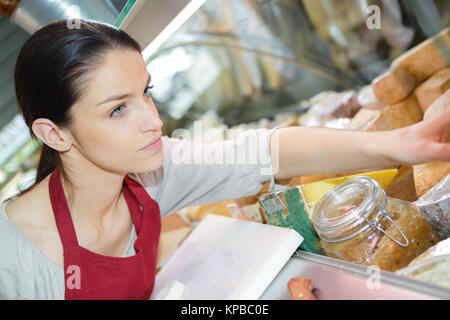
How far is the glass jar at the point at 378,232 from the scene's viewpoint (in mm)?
569

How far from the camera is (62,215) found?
946 mm

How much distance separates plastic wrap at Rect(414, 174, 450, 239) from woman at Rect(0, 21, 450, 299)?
83 millimetres

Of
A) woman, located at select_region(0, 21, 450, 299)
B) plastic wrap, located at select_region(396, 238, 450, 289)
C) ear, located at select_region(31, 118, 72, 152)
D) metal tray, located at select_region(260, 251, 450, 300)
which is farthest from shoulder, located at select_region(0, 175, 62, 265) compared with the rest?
plastic wrap, located at select_region(396, 238, 450, 289)

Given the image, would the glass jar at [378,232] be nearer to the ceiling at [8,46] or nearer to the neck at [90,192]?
the neck at [90,192]

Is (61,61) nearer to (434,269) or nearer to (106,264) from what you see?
(106,264)

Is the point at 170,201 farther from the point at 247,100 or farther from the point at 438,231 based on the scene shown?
the point at 247,100

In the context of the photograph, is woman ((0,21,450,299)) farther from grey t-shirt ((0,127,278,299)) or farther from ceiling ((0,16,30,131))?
ceiling ((0,16,30,131))

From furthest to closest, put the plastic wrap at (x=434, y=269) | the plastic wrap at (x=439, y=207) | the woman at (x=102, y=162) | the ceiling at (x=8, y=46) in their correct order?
the ceiling at (x=8, y=46)
the woman at (x=102, y=162)
the plastic wrap at (x=439, y=207)
the plastic wrap at (x=434, y=269)

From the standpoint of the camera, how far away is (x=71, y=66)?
77cm

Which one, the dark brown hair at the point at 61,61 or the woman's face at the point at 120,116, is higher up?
the dark brown hair at the point at 61,61

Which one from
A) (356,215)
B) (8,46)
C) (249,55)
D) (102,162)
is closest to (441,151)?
(356,215)

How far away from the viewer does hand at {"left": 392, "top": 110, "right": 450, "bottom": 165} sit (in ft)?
1.65

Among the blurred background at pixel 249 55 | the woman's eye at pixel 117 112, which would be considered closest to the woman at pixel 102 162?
the woman's eye at pixel 117 112

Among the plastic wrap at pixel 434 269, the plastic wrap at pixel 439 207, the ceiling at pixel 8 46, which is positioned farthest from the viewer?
the ceiling at pixel 8 46
